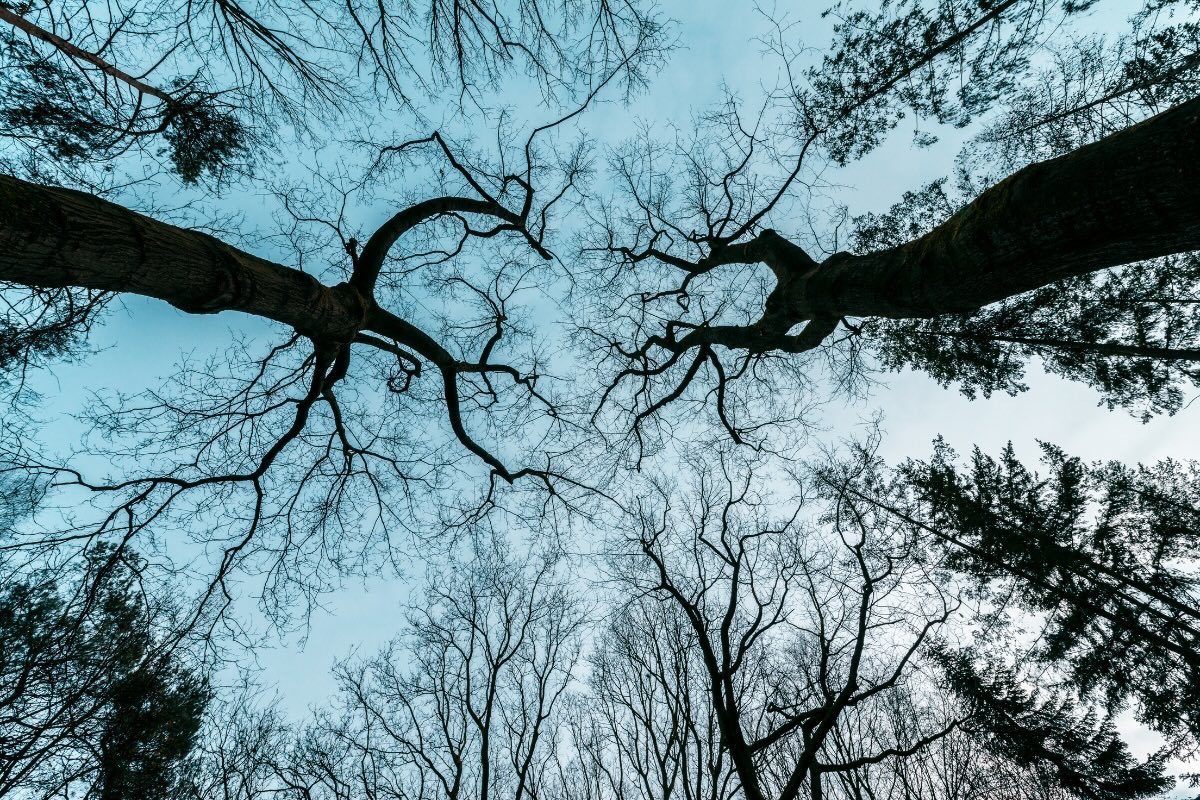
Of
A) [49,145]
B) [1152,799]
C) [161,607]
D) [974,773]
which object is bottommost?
[1152,799]

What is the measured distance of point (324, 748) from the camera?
1005 cm

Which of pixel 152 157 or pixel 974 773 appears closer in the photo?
pixel 152 157

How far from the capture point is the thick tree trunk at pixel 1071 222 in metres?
1.91

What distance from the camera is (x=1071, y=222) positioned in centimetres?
220

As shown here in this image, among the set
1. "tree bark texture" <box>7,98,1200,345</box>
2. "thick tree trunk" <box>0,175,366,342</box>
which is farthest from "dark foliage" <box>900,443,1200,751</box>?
"thick tree trunk" <box>0,175,366,342</box>

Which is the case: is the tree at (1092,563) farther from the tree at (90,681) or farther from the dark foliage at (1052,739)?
the tree at (90,681)

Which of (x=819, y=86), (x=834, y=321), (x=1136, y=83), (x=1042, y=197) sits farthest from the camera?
(x=819, y=86)

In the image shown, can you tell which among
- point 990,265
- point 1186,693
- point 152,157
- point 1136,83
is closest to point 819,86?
point 1136,83

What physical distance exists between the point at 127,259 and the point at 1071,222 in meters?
4.57

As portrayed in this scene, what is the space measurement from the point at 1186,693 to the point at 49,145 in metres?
12.6

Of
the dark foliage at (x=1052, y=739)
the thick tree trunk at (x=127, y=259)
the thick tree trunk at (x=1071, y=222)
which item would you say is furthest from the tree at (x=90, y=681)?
the dark foliage at (x=1052, y=739)

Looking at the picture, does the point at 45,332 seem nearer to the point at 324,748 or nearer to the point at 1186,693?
the point at 324,748

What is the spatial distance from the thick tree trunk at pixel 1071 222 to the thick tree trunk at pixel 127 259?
4.39m

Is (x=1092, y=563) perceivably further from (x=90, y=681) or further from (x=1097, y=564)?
(x=90, y=681)
